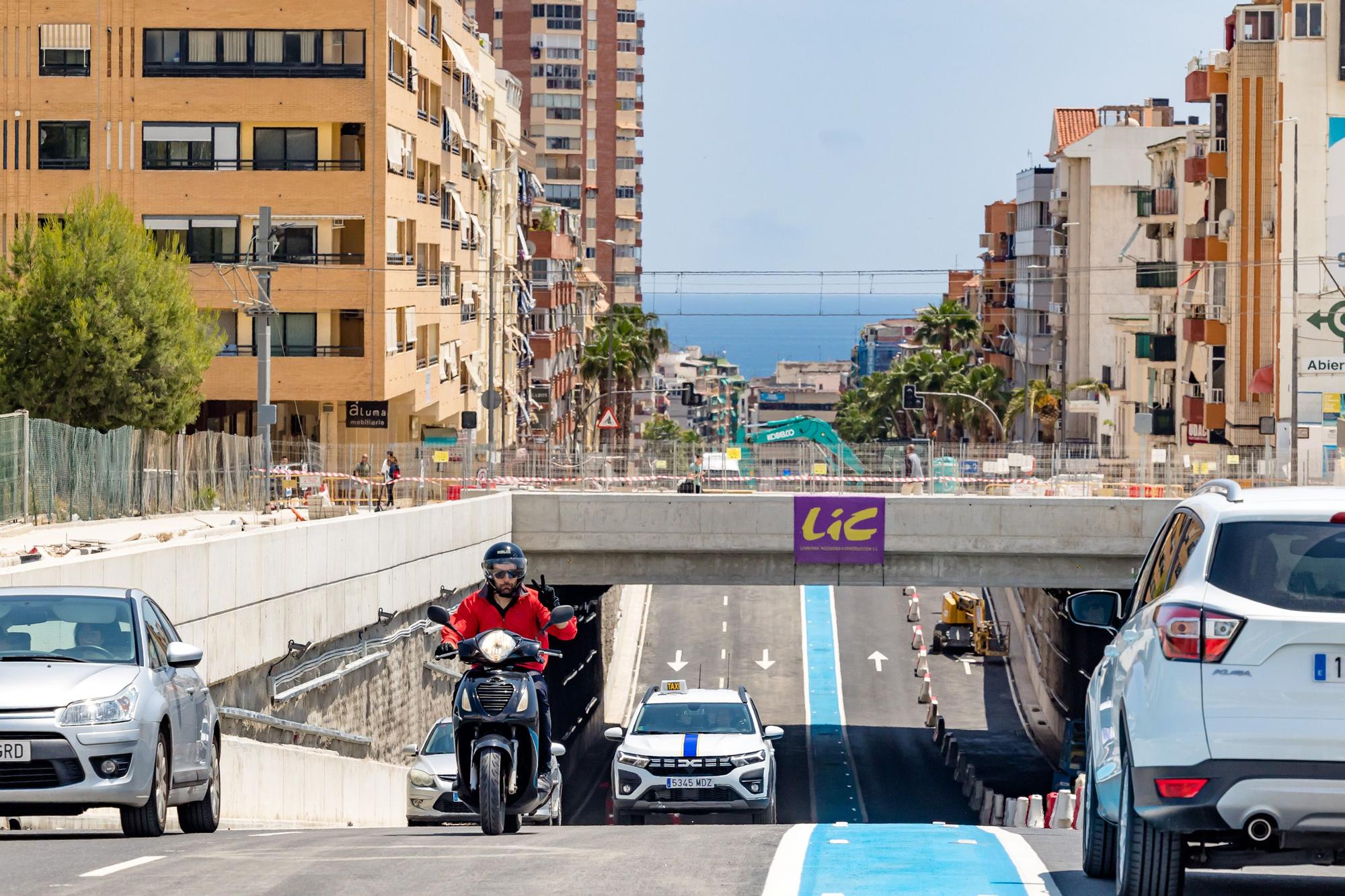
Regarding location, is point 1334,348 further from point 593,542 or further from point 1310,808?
point 1310,808

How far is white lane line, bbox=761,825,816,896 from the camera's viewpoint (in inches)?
355

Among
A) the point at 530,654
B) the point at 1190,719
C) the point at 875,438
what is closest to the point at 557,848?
the point at 530,654

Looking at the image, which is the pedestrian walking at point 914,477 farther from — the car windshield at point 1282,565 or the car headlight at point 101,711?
the car windshield at point 1282,565

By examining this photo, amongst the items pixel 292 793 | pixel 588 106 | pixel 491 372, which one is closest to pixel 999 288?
pixel 588 106

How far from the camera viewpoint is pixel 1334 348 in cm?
5906

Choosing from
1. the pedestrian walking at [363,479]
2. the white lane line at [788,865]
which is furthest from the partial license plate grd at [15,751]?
the pedestrian walking at [363,479]

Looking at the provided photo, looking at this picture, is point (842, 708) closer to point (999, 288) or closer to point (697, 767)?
point (697, 767)

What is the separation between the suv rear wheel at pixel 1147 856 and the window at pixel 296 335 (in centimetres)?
4780

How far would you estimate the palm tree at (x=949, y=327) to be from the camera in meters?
120

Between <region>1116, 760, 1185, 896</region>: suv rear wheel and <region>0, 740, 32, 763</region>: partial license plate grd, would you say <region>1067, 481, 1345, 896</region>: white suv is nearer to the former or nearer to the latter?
<region>1116, 760, 1185, 896</region>: suv rear wheel

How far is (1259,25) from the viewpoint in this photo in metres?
62.6

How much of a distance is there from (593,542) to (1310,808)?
107 feet

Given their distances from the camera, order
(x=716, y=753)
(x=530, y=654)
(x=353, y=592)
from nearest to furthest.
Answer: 1. (x=530, y=654)
2. (x=716, y=753)
3. (x=353, y=592)

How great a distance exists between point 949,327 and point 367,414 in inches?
2830
